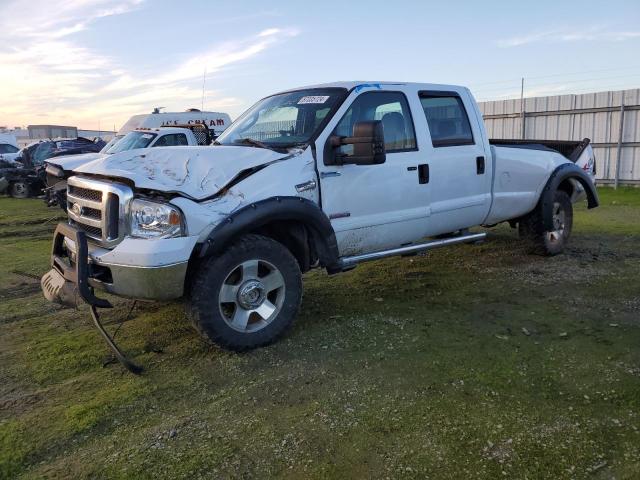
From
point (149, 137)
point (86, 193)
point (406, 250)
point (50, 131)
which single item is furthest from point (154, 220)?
point (50, 131)

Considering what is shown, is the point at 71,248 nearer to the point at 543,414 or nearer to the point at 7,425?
the point at 7,425

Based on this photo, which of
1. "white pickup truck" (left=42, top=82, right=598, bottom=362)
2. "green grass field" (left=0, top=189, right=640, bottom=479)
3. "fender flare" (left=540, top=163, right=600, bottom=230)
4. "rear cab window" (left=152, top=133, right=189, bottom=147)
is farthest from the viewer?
"rear cab window" (left=152, top=133, right=189, bottom=147)

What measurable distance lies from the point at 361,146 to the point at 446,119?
1.72 meters

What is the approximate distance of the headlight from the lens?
376 centimetres

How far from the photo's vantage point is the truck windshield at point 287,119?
15.6ft

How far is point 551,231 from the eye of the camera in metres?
6.96

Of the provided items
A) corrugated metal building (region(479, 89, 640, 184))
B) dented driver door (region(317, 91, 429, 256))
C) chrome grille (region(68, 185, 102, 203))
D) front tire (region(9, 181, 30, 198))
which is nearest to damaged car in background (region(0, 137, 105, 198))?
front tire (region(9, 181, 30, 198))

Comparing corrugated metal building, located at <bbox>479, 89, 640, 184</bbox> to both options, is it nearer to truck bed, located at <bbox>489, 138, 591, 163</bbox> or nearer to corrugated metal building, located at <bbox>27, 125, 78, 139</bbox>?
truck bed, located at <bbox>489, 138, 591, 163</bbox>

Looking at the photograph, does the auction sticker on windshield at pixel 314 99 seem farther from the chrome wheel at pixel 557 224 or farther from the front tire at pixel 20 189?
the front tire at pixel 20 189

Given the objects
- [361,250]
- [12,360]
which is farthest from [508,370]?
[12,360]

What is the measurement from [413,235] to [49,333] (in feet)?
11.0

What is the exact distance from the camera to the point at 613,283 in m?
5.87

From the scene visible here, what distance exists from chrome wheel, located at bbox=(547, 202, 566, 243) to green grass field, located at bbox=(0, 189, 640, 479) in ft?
3.70

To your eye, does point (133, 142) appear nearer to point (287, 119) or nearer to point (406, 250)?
point (287, 119)
